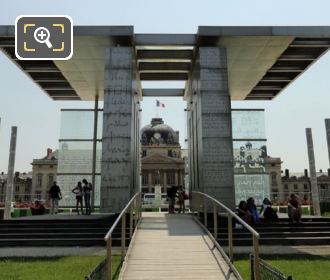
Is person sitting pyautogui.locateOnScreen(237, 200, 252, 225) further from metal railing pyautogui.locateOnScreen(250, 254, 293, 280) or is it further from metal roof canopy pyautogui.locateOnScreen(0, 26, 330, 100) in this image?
metal roof canopy pyautogui.locateOnScreen(0, 26, 330, 100)

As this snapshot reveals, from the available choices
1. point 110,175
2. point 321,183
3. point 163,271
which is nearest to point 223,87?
point 110,175

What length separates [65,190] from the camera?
20.7 m

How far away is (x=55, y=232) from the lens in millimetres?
11641

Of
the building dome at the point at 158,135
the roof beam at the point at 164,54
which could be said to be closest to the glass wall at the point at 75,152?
the roof beam at the point at 164,54

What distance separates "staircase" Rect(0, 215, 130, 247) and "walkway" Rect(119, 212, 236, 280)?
149 centimetres

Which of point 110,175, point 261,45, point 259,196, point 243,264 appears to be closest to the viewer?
point 243,264

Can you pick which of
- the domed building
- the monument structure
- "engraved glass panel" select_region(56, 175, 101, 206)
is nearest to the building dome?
the domed building

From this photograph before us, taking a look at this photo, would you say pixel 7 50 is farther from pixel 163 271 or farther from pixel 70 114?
pixel 163 271

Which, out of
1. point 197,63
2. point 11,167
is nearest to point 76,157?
point 11,167

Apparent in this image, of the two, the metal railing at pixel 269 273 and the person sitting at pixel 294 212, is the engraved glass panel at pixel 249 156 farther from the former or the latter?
the metal railing at pixel 269 273

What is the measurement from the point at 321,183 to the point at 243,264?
341 feet

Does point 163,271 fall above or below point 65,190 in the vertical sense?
below

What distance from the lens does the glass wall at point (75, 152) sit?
2078 centimetres

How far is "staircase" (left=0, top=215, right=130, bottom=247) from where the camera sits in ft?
34.8
